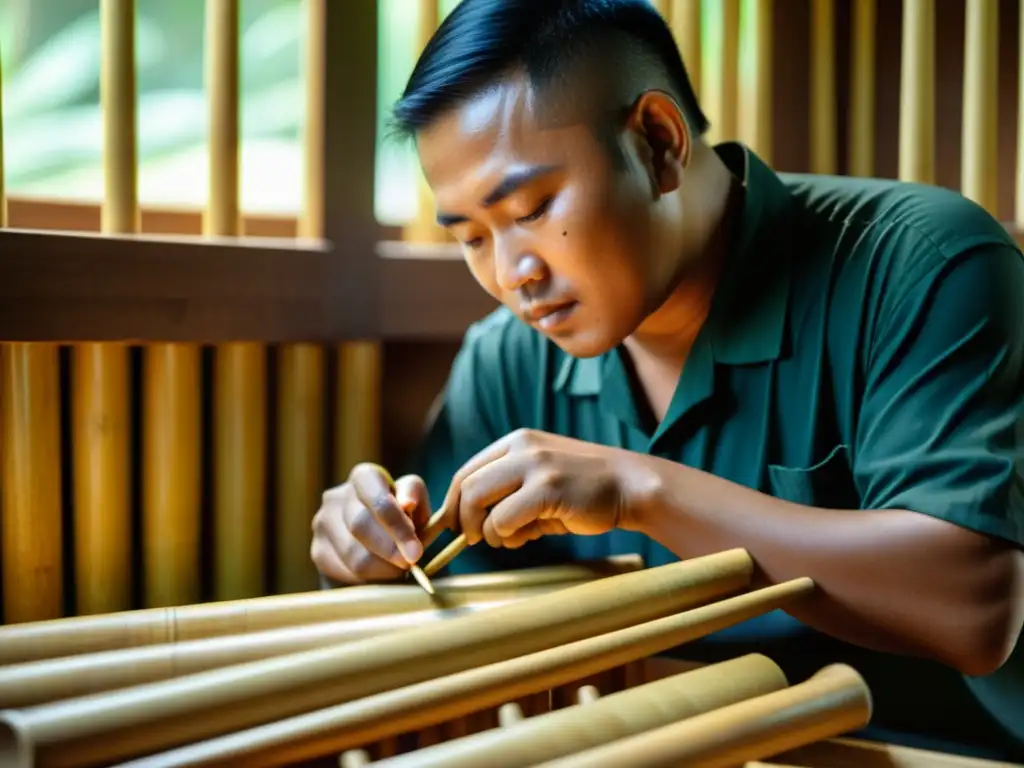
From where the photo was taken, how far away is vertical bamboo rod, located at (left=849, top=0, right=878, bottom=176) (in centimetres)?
148

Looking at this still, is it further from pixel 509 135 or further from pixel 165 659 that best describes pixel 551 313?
pixel 165 659

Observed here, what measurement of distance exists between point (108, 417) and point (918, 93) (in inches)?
42.0

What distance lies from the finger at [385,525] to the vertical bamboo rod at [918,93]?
35.3 inches

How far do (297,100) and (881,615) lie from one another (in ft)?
3.07

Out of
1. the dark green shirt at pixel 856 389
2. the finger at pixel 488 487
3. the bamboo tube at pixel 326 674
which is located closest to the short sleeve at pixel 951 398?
the dark green shirt at pixel 856 389

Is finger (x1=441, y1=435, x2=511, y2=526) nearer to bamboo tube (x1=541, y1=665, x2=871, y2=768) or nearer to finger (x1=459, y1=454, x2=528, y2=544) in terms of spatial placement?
finger (x1=459, y1=454, x2=528, y2=544)

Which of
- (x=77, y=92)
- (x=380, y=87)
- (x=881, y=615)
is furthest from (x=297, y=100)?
(x=881, y=615)

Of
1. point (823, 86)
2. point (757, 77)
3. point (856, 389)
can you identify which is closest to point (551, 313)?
point (856, 389)

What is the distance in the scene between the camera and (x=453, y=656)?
620 mm

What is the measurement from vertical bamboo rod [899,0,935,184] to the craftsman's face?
652mm

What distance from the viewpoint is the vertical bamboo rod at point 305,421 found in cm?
114

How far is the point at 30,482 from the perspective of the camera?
95 centimetres

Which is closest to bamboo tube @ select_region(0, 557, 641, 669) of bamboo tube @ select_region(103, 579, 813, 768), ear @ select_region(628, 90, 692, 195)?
bamboo tube @ select_region(103, 579, 813, 768)

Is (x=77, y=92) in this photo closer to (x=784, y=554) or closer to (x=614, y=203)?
(x=614, y=203)
